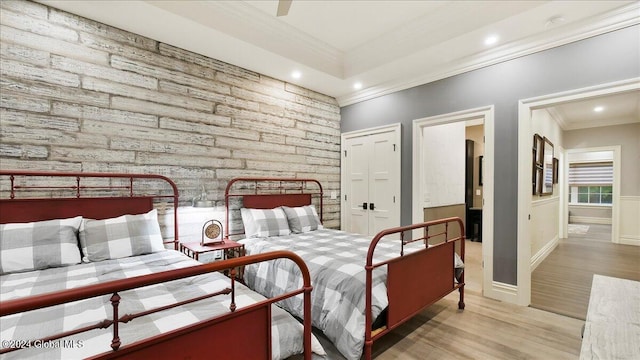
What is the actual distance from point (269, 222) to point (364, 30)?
2.54m

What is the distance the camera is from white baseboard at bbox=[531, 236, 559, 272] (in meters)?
4.32

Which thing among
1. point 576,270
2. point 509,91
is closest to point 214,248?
point 509,91

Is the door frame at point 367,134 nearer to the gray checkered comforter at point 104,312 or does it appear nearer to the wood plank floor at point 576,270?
the wood plank floor at point 576,270

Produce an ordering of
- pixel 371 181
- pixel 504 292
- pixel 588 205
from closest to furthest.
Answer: pixel 504 292
pixel 371 181
pixel 588 205

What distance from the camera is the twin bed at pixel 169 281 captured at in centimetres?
109

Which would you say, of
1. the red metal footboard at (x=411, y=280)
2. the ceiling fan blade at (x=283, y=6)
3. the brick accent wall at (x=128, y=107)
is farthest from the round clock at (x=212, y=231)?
the ceiling fan blade at (x=283, y=6)

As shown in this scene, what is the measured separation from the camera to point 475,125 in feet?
22.2

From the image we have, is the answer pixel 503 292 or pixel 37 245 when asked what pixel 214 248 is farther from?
pixel 503 292

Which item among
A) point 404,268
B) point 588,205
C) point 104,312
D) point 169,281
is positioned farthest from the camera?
point 588,205

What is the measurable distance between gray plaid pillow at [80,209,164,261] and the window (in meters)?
11.3

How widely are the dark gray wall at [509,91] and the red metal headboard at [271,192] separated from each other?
54.5 inches

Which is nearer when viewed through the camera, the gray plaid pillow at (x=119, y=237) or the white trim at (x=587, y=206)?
the gray plaid pillow at (x=119, y=237)

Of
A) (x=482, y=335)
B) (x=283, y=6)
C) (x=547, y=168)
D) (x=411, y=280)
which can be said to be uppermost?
(x=283, y=6)

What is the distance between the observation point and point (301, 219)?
3.76 m
